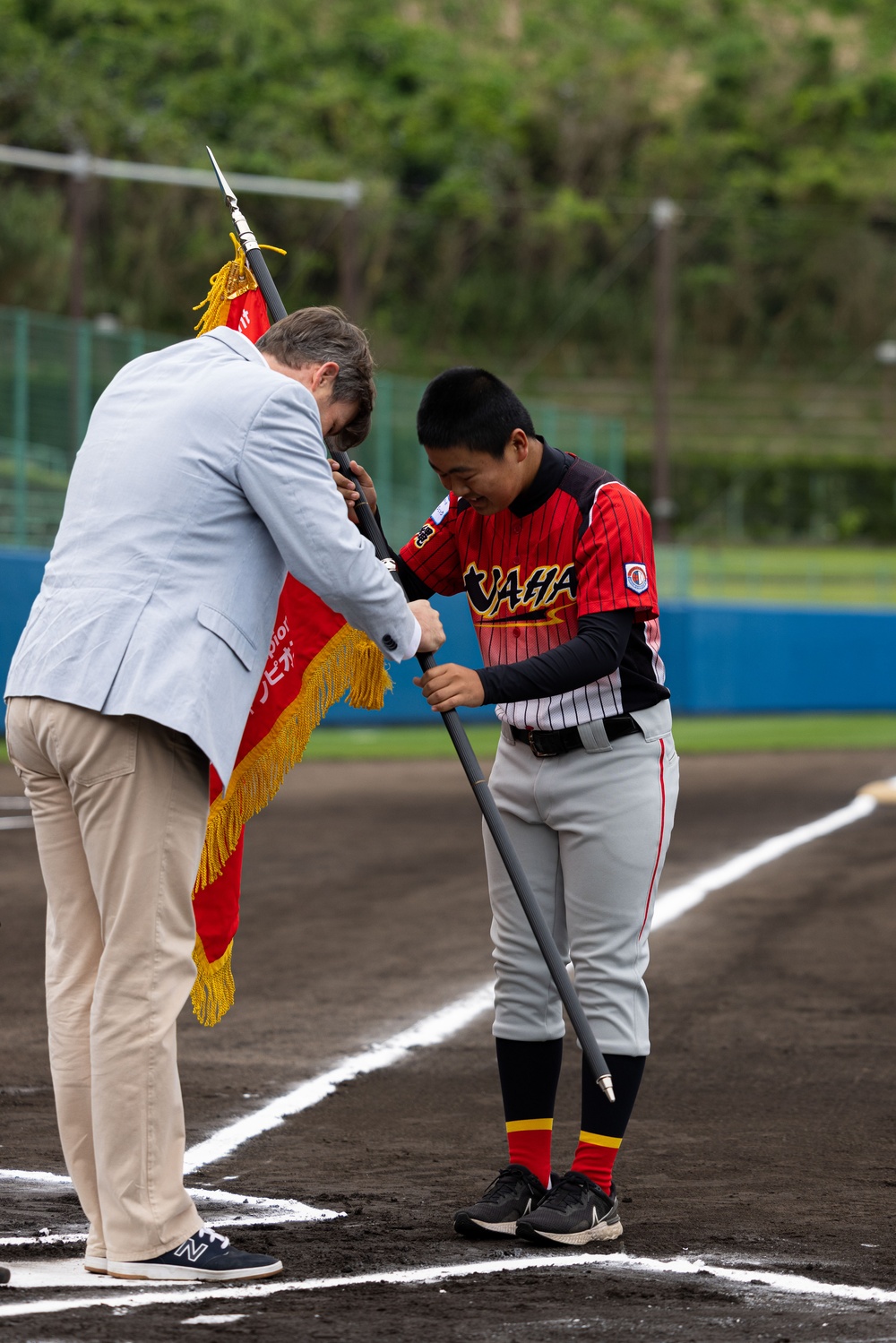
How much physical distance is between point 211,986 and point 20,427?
16.4 meters

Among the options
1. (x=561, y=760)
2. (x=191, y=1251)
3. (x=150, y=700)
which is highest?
(x=150, y=700)

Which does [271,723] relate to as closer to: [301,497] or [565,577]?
[565,577]

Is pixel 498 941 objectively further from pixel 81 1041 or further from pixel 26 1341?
pixel 26 1341

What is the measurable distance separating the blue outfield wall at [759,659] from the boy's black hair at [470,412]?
16.4m

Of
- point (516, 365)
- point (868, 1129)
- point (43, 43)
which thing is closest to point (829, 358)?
point (516, 365)

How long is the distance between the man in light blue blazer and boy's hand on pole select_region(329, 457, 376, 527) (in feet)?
2.02

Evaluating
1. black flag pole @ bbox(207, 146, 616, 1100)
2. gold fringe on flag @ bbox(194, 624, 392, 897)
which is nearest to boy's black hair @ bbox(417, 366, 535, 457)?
black flag pole @ bbox(207, 146, 616, 1100)

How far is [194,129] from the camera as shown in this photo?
174 ft

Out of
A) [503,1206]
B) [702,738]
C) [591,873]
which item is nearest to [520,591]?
[591,873]

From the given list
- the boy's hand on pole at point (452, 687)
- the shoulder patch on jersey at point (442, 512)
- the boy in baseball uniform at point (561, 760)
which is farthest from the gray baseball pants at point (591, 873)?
the shoulder patch on jersey at point (442, 512)

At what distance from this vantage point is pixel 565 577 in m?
4.06

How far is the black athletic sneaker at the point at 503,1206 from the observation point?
152 inches

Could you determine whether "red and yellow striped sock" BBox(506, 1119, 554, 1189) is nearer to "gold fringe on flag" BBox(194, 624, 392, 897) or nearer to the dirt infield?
the dirt infield

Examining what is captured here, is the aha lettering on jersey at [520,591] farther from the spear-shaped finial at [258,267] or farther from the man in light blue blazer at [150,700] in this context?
the spear-shaped finial at [258,267]
